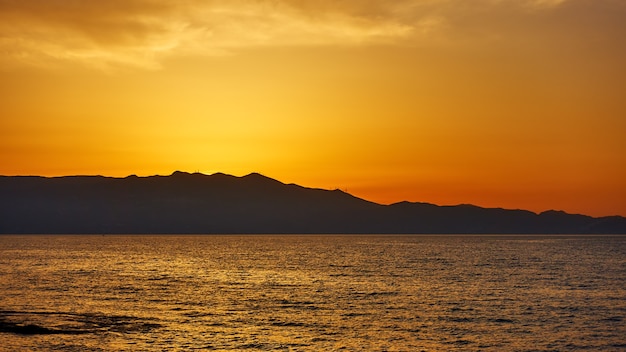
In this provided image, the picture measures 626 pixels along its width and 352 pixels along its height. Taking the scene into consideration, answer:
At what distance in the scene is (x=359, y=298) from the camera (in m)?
97.6

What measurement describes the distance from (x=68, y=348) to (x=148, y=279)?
7302 centimetres

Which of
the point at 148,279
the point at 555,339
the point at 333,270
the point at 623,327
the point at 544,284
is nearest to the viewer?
the point at 555,339

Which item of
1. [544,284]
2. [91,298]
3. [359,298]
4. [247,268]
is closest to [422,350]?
[359,298]

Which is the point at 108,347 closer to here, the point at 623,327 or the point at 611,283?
the point at 623,327

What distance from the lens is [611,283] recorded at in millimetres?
123562

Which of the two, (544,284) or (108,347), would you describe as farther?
(544,284)

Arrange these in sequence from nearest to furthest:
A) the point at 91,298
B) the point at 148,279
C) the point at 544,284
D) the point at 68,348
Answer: the point at 68,348 → the point at 91,298 → the point at 544,284 → the point at 148,279

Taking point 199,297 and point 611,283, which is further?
point 611,283

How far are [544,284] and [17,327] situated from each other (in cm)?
8659

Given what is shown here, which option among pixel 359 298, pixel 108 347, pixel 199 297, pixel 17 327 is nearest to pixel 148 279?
pixel 199 297

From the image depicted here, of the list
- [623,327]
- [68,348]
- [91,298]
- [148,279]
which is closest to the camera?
[68,348]

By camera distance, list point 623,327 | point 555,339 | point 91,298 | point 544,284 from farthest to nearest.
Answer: point 544,284, point 91,298, point 623,327, point 555,339

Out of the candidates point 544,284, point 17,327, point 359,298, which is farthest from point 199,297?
point 544,284

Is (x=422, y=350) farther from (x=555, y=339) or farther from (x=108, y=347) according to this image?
(x=108, y=347)
